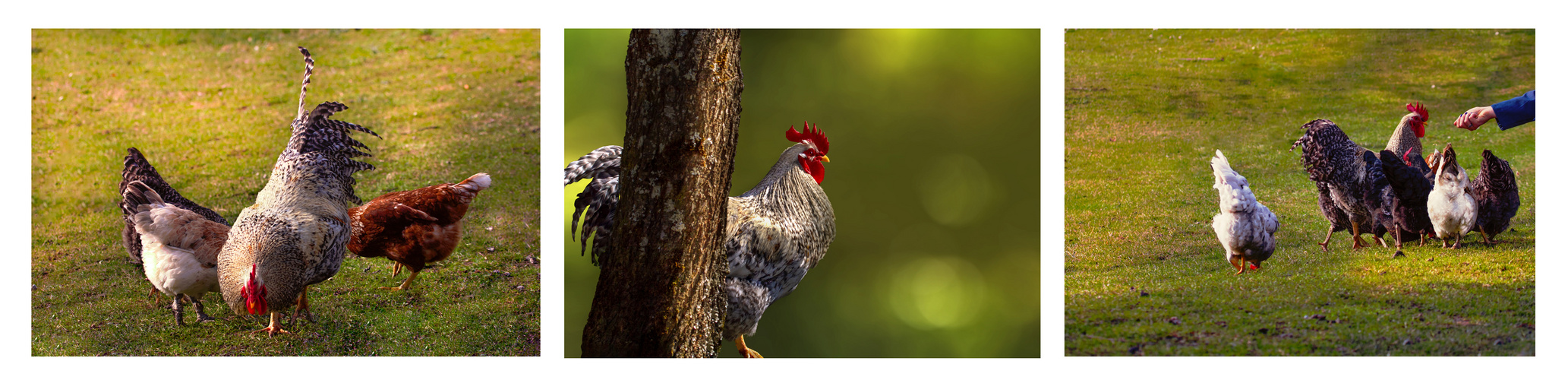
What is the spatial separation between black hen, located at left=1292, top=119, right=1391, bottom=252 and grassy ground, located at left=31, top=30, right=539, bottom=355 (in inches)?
145

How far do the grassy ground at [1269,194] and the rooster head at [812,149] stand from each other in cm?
→ 115

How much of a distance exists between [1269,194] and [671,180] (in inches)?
110

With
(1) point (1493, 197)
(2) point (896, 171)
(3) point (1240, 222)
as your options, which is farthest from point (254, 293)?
(1) point (1493, 197)

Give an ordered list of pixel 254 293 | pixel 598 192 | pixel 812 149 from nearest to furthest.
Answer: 1. pixel 254 293
2. pixel 598 192
3. pixel 812 149

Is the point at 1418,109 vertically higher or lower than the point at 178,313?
higher

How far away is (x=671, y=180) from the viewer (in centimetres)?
340

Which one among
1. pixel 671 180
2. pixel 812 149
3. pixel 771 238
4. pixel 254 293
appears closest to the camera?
pixel 671 180

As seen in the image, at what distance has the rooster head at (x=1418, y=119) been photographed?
413 centimetres

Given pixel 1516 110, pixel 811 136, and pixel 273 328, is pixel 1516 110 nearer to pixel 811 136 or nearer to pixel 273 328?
pixel 811 136

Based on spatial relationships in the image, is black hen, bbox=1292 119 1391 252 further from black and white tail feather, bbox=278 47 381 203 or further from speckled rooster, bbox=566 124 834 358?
black and white tail feather, bbox=278 47 381 203

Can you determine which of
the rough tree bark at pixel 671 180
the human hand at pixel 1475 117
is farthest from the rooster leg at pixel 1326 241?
the rough tree bark at pixel 671 180

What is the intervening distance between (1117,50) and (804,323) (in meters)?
1.96

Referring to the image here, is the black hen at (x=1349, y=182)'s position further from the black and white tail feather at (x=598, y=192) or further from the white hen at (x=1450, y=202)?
the black and white tail feather at (x=598, y=192)
